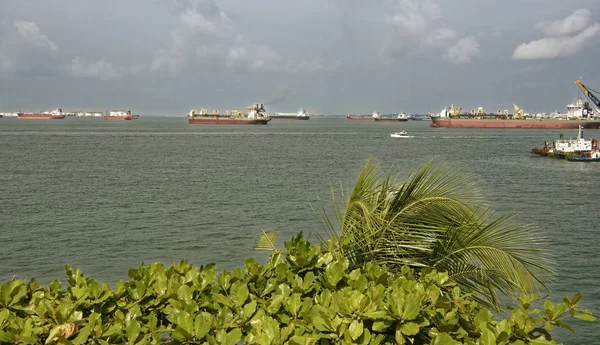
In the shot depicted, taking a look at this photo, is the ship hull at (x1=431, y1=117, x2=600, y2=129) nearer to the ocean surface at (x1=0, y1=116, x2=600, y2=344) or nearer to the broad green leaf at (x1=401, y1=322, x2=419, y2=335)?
the ocean surface at (x1=0, y1=116, x2=600, y2=344)

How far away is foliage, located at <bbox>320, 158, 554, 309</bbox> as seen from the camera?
5156mm

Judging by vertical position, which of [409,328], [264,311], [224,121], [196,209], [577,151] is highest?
[224,121]

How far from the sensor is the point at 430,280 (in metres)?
4.23

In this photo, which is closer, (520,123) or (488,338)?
(488,338)

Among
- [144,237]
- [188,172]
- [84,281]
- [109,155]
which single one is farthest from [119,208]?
[109,155]

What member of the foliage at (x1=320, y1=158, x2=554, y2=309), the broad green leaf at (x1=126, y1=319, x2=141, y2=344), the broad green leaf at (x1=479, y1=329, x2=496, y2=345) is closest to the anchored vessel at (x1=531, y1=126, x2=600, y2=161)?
the foliage at (x1=320, y1=158, x2=554, y2=309)

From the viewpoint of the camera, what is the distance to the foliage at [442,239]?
5.16 metres

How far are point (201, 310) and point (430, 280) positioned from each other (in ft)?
6.11

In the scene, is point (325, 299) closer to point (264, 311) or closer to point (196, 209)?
point (264, 311)

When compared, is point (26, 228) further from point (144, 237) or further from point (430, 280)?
point (430, 280)

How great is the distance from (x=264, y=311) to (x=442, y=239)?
2.48 m

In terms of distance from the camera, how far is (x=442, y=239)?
5.29 meters

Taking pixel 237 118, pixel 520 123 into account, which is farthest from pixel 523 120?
pixel 237 118

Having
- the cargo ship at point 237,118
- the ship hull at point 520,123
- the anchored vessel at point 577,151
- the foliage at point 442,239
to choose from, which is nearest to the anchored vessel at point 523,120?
the ship hull at point 520,123
